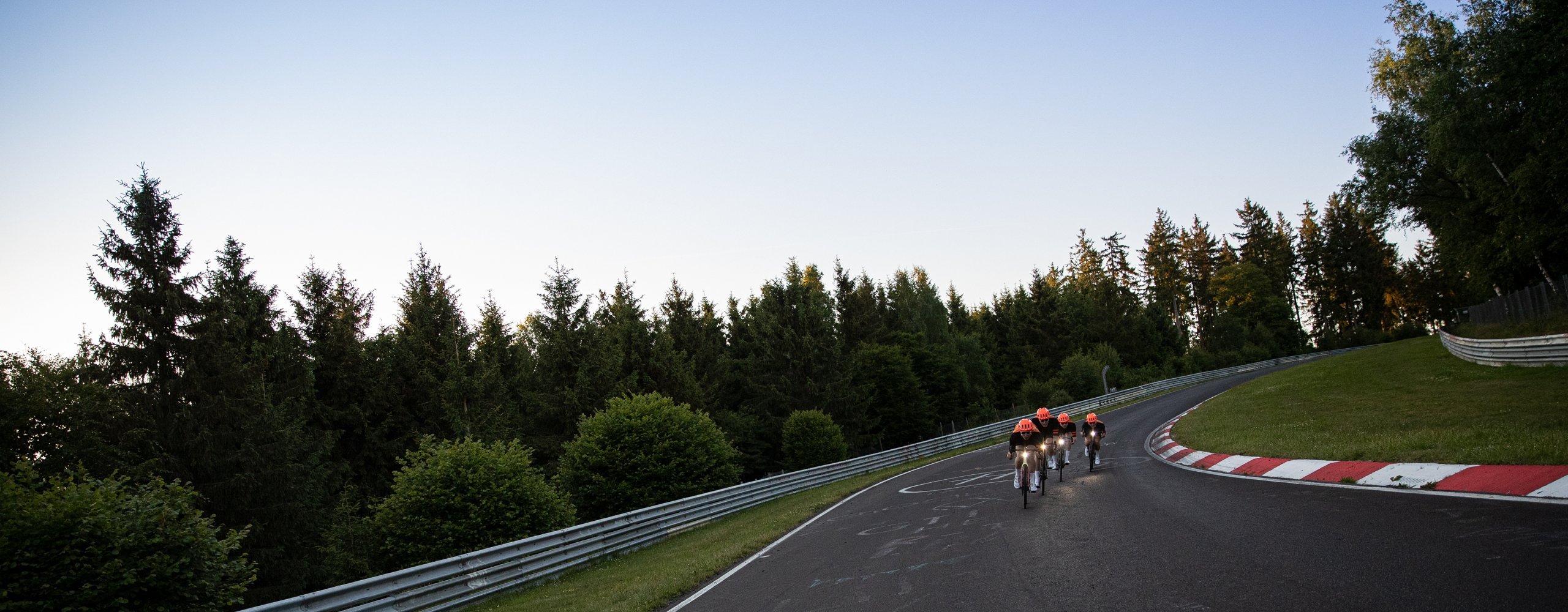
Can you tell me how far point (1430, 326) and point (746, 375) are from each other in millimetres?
86416

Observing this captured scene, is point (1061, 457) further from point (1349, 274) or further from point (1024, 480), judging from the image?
point (1349, 274)

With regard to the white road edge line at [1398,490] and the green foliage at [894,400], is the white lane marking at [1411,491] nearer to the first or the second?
the white road edge line at [1398,490]

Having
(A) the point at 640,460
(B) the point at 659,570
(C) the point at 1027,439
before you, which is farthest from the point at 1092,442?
(A) the point at 640,460

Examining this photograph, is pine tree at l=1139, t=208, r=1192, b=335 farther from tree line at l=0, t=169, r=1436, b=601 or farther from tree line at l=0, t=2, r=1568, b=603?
tree line at l=0, t=2, r=1568, b=603

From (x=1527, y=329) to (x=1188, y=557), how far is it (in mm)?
31941

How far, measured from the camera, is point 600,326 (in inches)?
2005

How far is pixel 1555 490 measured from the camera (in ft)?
23.6

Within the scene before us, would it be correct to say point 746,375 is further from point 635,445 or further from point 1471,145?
point 1471,145

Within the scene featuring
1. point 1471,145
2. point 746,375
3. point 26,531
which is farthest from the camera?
point 746,375

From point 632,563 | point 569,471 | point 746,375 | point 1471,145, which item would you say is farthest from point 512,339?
point 1471,145

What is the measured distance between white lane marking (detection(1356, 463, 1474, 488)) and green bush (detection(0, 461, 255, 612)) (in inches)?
543

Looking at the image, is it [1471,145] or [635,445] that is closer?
[635,445]

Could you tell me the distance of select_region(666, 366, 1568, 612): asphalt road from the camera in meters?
5.11

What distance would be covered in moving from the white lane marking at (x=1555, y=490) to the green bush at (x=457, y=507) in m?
16.0
